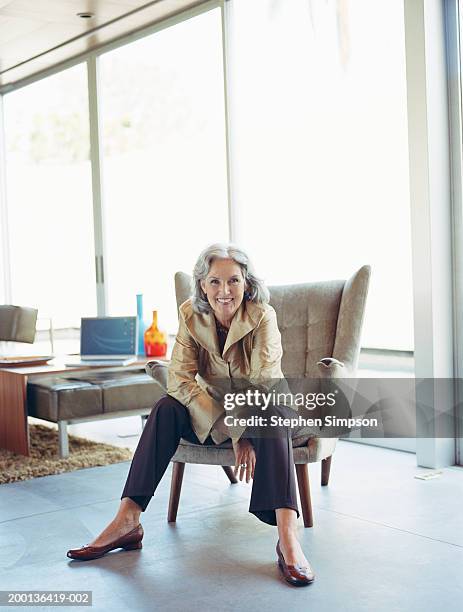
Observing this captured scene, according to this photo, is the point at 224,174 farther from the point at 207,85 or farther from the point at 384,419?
the point at 384,419

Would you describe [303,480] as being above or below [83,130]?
below

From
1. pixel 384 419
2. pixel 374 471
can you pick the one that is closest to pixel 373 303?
pixel 384 419

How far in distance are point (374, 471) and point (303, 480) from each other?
3.39 feet

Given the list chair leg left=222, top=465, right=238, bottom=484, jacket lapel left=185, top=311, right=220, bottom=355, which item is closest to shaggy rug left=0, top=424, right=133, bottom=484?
chair leg left=222, top=465, right=238, bottom=484

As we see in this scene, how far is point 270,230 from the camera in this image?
5.10 metres

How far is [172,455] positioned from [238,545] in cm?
39

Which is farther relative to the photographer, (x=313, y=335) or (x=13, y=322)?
(x=13, y=322)

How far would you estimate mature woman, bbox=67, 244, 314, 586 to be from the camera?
2748mm

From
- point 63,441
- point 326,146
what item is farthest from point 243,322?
point 326,146

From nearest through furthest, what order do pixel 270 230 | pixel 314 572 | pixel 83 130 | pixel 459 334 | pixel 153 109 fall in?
pixel 314 572 → pixel 459 334 → pixel 270 230 → pixel 153 109 → pixel 83 130

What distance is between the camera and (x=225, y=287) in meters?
3.06

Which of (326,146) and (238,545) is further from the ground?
(326,146)

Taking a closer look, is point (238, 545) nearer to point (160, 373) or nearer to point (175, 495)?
point (175, 495)

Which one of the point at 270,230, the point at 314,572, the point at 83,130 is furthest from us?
the point at 83,130
